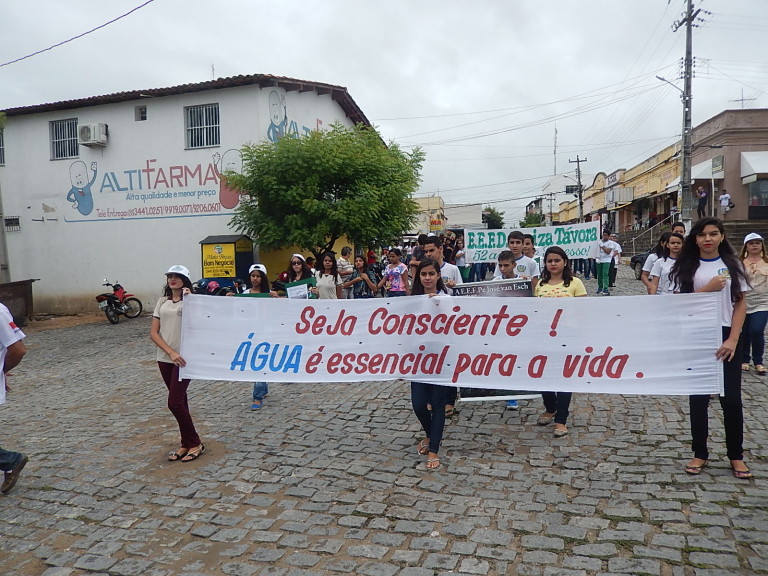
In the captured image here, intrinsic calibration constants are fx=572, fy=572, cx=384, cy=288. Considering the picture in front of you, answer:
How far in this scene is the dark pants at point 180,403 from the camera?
197 inches

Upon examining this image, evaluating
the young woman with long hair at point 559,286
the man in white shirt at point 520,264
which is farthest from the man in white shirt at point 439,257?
the young woman with long hair at point 559,286

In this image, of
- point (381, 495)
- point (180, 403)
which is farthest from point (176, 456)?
point (381, 495)

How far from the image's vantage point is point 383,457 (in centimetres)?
496

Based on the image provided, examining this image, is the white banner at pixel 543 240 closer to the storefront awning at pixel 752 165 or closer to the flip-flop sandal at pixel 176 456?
the flip-flop sandal at pixel 176 456

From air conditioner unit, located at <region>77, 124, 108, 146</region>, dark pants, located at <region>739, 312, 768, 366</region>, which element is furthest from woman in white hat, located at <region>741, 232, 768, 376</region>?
air conditioner unit, located at <region>77, 124, 108, 146</region>

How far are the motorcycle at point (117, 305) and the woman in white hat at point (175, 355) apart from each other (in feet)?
38.6

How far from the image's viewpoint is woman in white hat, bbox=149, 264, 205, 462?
5039 mm

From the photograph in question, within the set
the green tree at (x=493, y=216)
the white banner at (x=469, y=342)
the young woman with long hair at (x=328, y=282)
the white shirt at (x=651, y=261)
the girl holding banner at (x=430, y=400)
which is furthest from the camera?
the green tree at (x=493, y=216)

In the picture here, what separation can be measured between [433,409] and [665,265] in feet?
12.8

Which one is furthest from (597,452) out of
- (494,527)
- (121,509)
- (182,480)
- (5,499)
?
(5,499)

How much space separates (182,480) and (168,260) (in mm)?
13738

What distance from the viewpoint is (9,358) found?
14.5 ft

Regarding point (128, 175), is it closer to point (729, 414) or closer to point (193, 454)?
point (193, 454)

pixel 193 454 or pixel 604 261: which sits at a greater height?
pixel 604 261
